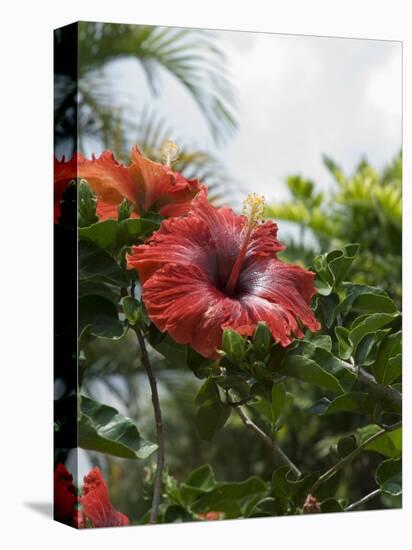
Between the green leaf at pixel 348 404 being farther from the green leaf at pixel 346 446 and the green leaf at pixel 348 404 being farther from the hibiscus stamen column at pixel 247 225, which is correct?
the hibiscus stamen column at pixel 247 225

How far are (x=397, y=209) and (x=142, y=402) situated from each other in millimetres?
1695

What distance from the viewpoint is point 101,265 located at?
2.50 m

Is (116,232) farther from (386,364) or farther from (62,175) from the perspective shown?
(386,364)

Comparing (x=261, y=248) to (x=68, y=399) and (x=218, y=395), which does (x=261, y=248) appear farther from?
(x=68, y=399)

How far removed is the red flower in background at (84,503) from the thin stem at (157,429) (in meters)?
0.11

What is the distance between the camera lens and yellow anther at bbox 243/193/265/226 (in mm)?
2621

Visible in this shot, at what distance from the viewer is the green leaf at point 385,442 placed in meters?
2.86

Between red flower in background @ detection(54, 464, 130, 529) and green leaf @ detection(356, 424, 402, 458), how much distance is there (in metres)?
0.67

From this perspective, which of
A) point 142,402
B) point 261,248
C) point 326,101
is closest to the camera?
point 261,248

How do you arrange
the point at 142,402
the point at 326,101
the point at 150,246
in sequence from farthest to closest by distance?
the point at 142,402, the point at 326,101, the point at 150,246

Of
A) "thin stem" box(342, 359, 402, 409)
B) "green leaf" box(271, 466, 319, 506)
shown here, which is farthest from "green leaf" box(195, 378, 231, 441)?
"thin stem" box(342, 359, 402, 409)

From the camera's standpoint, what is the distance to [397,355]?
268 cm

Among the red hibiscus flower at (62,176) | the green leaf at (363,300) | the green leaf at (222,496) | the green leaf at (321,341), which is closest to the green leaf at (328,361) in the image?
the green leaf at (321,341)

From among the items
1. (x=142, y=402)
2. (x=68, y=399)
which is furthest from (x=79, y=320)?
(x=142, y=402)
